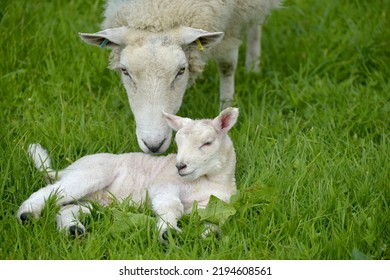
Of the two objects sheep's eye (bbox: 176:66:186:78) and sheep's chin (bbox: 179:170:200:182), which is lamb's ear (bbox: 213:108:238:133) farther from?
sheep's eye (bbox: 176:66:186:78)

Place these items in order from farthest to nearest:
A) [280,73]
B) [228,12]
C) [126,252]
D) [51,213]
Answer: [280,73] → [228,12] → [51,213] → [126,252]

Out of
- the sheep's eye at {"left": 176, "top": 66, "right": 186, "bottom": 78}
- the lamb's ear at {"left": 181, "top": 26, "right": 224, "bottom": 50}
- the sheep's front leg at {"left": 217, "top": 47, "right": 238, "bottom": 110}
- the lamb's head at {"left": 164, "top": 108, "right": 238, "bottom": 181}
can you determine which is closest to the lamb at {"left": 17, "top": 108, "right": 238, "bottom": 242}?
the lamb's head at {"left": 164, "top": 108, "right": 238, "bottom": 181}

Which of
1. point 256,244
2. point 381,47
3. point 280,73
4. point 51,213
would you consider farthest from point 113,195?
point 381,47

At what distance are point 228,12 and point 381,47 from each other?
2.12 meters

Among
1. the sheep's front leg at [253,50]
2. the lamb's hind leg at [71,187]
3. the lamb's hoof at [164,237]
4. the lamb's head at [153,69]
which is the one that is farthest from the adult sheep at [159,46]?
the sheep's front leg at [253,50]

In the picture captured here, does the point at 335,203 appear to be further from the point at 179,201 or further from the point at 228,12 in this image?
the point at 228,12

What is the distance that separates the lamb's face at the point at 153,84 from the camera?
16.5 feet

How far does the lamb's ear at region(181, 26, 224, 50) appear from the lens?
5.26 m

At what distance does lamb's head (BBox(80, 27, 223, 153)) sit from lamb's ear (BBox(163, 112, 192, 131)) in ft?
0.49

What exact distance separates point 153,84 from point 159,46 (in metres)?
0.28

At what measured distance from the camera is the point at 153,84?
16.8ft

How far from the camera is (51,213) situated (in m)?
4.64

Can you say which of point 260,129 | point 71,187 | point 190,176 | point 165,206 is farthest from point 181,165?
point 260,129

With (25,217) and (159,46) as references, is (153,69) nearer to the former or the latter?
(159,46)
